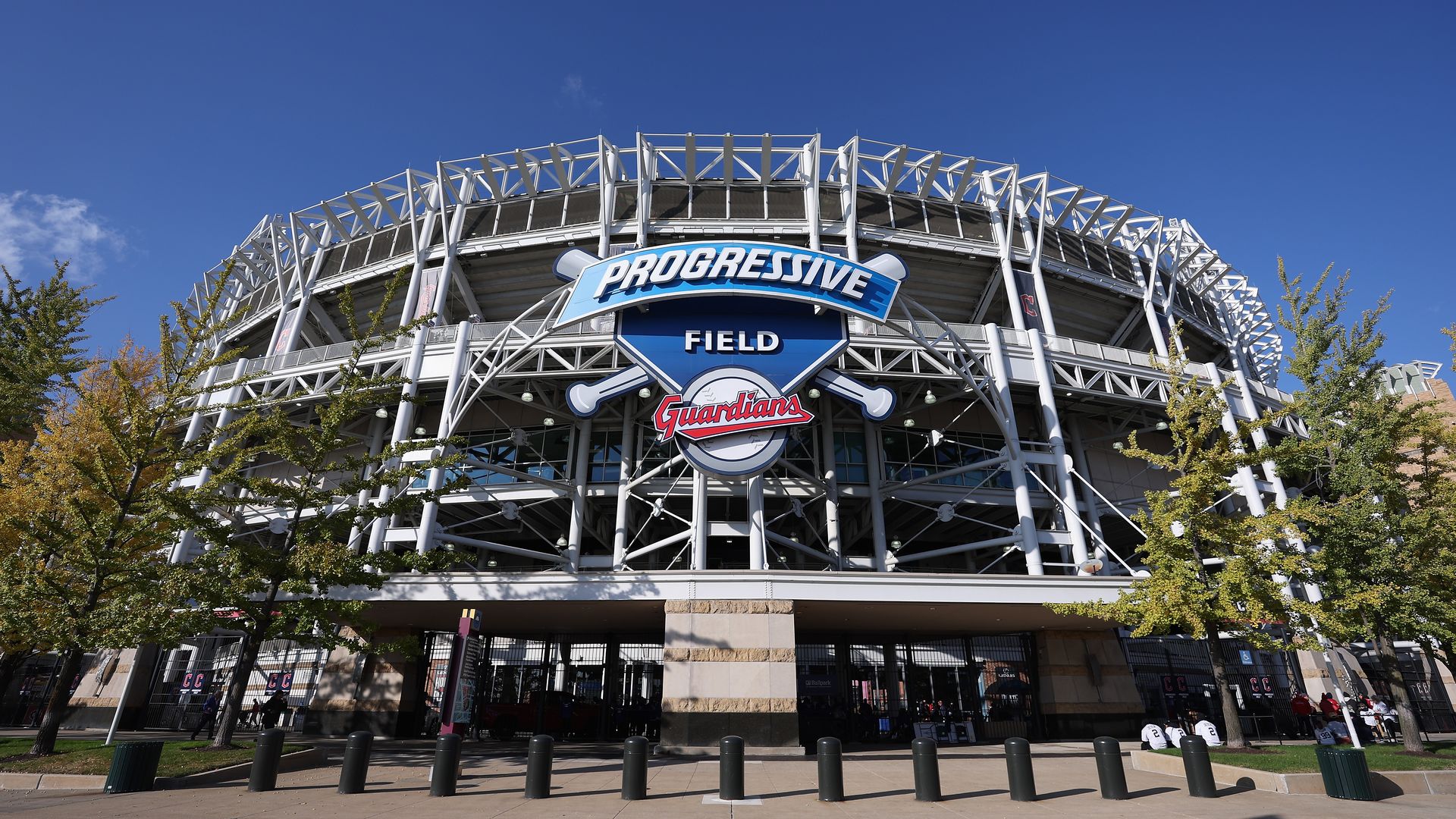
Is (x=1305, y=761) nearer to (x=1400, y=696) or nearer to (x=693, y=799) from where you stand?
(x=1400, y=696)

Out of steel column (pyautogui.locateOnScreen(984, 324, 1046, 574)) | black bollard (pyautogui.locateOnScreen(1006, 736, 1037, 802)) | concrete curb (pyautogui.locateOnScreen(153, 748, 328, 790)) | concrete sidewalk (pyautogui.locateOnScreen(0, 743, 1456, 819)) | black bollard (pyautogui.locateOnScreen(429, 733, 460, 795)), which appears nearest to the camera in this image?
concrete sidewalk (pyautogui.locateOnScreen(0, 743, 1456, 819))

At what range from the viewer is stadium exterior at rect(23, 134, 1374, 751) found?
762 inches

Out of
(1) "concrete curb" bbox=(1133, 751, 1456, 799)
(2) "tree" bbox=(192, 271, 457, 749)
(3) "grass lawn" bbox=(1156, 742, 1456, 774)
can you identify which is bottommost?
(1) "concrete curb" bbox=(1133, 751, 1456, 799)

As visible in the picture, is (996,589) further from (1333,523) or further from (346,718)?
(346,718)

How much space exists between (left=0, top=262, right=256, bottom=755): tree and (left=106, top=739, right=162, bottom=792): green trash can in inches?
130

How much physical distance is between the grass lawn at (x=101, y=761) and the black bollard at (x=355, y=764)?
331 centimetres

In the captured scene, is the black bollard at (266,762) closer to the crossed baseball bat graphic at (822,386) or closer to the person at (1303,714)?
the crossed baseball bat graphic at (822,386)

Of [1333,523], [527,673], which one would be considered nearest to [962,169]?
[1333,523]

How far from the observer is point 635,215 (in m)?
30.0

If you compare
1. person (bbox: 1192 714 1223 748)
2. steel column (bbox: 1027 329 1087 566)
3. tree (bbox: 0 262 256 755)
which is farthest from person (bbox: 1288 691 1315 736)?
tree (bbox: 0 262 256 755)

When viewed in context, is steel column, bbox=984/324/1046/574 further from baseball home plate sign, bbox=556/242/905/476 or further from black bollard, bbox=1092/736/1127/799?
Result: black bollard, bbox=1092/736/1127/799

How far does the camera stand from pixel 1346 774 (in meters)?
10.9

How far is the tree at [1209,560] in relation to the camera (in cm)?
1536

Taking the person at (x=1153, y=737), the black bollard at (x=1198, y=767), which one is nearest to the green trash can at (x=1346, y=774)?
the black bollard at (x=1198, y=767)
